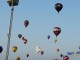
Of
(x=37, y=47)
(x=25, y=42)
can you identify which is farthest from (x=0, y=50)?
(x=37, y=47)

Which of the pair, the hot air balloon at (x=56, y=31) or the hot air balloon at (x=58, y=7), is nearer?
the hot air balloon at (x=56, y=31)

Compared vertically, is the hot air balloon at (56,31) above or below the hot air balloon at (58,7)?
below

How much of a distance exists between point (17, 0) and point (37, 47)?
2841 inches

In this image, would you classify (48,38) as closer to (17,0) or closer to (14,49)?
(14,49)

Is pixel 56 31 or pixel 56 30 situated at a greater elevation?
pixel 56 30

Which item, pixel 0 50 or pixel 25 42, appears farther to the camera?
pixel 25 42

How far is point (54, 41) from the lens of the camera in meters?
98.2

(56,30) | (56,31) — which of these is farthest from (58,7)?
(56,31)

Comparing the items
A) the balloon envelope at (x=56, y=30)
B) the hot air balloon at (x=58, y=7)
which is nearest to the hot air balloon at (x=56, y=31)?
the balloon envelope at (x=56, y=30)

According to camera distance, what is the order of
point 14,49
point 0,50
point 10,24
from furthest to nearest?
1. point 14,49
2. point 0,50
3. point 10,24

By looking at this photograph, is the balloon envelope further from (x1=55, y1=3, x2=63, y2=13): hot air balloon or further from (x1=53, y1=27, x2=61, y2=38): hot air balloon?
(x1=55, y1=3, x2=63, y2=13): hot air balloon

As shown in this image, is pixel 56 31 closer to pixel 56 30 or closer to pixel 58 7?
pixel 56 30

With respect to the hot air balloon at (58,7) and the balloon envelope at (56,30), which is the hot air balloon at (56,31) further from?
the hot air balloon at (58,7)

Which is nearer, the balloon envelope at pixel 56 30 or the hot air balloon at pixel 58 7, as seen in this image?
the balloon envelope at pixel 56 30
